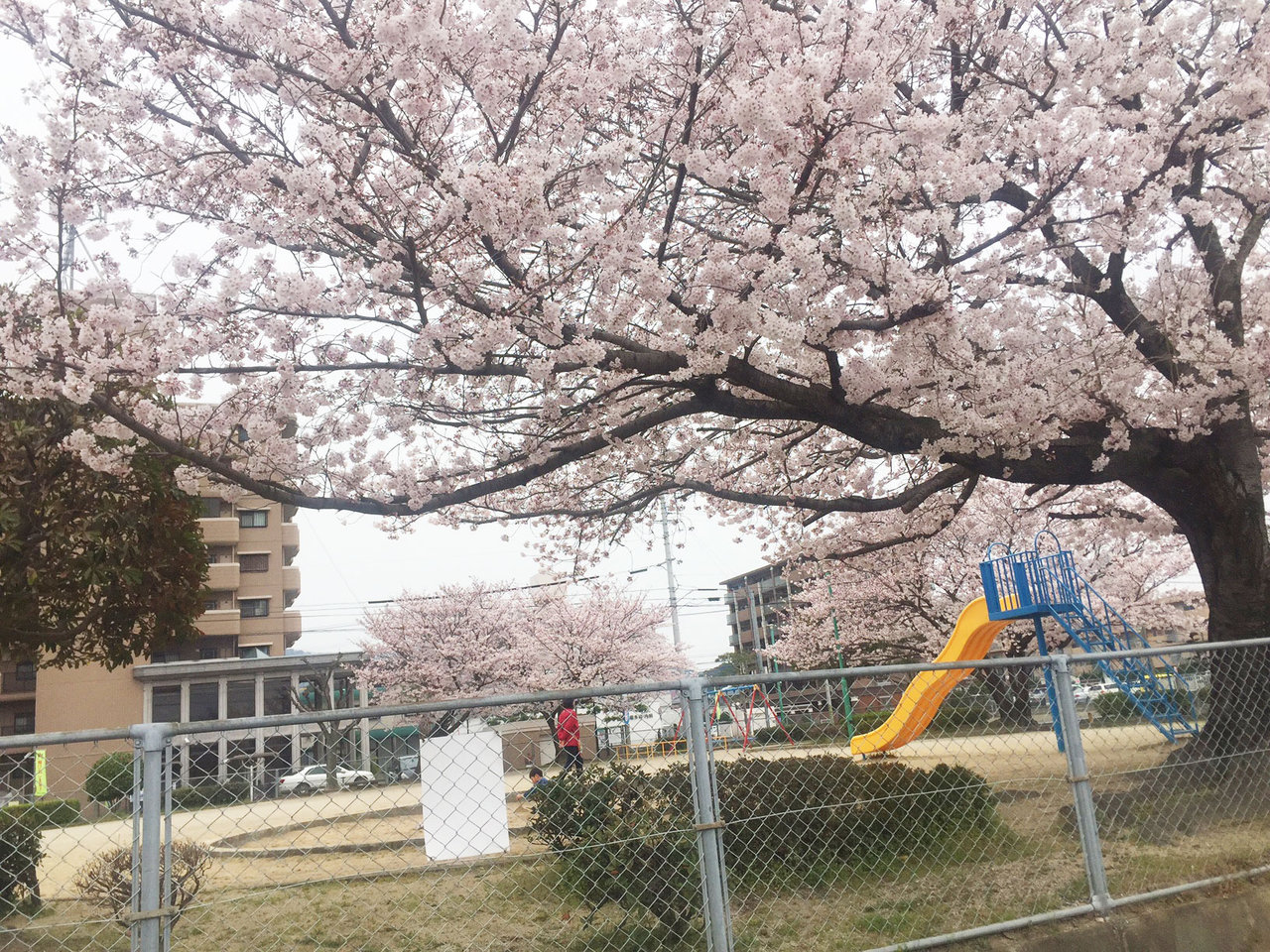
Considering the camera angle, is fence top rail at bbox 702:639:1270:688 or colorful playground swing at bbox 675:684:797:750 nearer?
fence top rail at bbox 702:639:1270:688

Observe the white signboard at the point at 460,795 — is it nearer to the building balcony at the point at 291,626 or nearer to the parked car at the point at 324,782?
the parked car at the point at 324,782

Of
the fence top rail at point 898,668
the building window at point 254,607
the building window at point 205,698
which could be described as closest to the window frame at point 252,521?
the building window at point 254,607

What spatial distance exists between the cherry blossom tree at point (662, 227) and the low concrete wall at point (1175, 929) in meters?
1.57

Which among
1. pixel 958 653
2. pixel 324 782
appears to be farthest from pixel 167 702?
pixel 324 782

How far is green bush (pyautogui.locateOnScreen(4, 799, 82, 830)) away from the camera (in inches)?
123

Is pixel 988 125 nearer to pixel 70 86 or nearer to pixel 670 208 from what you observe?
pixel 670 208

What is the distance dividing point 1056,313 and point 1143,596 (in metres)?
16.2

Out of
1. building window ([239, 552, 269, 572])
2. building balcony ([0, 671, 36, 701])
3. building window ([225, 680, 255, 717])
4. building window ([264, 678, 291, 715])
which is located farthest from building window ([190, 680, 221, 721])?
building balcony ([0, 671, 36, 701])

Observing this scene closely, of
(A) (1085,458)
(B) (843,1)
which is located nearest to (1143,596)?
(A) (1085,458)

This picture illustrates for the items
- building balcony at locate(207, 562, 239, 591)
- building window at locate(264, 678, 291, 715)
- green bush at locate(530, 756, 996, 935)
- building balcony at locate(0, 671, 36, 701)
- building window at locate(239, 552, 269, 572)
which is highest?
building window at locate(239, 552, 269, 572)

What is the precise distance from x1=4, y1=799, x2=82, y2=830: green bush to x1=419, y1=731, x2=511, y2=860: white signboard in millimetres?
1084

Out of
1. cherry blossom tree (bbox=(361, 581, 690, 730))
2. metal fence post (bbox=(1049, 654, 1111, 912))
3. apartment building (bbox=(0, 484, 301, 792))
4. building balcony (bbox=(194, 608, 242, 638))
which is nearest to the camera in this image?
metal fence post (bbox=(1049, 654, 1111, 912))

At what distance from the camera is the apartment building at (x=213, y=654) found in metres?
31.5

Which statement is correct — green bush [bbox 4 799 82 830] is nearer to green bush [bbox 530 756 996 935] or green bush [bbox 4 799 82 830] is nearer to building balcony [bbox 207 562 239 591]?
green bush [bbox 530 756 996 935]
